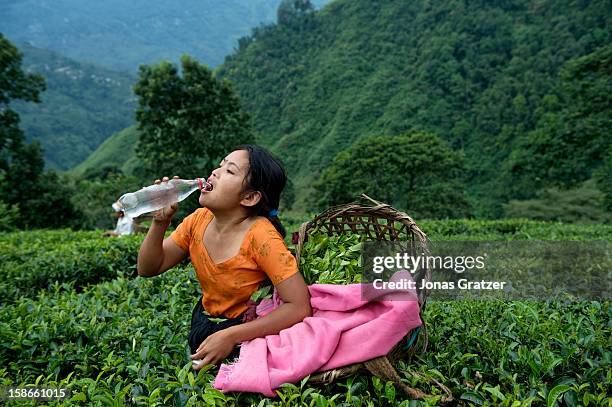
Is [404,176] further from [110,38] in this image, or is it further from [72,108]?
[110,38]

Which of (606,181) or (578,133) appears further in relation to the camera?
(606,181)

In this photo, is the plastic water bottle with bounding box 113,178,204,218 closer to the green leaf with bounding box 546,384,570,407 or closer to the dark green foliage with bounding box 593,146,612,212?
the green leaf with bounding box 546,384,570,407

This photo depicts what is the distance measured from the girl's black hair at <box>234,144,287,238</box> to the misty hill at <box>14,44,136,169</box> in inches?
2893

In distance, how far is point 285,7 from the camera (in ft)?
220

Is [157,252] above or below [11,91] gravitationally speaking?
below

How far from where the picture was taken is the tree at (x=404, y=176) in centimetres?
2431

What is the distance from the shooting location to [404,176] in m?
25.3

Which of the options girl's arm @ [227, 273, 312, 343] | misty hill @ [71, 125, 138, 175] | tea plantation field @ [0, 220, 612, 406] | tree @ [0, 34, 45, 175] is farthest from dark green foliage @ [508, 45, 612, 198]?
misty hill @ [71, 125, 138, 175]

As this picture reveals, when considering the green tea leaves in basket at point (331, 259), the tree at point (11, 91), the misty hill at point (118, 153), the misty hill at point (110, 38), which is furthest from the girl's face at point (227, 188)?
the misty hill at point (110, 38)

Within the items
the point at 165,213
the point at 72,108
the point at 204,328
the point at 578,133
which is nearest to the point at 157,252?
the point at 165,213

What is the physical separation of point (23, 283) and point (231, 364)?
135 inches

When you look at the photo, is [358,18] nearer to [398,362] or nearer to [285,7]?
[285,7]

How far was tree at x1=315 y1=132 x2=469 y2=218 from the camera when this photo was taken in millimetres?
24312

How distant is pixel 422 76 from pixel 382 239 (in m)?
49.4
